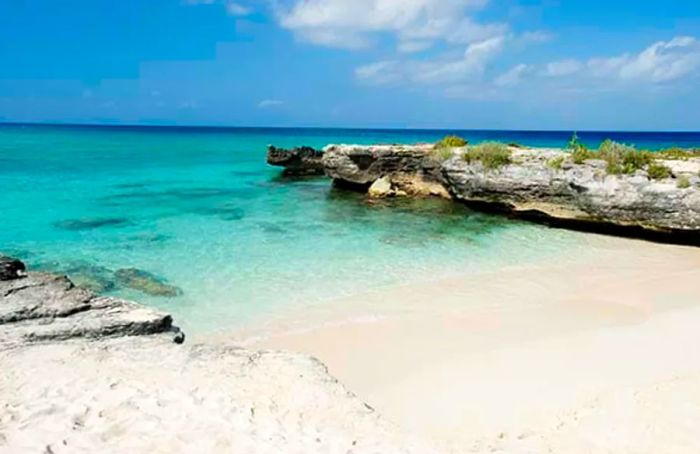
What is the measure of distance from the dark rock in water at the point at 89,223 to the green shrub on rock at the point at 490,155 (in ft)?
38.3

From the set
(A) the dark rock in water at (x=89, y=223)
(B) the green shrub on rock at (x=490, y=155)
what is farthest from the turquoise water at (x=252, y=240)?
(B) the green shrub on rock at (x=490, y=155)

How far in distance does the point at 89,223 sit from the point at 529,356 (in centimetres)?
1423

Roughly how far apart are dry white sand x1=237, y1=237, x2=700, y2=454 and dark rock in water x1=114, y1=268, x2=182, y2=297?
271 cm

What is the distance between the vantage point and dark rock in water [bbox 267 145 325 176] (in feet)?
108

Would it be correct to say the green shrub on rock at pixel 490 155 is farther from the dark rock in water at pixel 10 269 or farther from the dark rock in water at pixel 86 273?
the dark rock in water at pixel 10 269

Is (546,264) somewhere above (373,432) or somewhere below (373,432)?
below

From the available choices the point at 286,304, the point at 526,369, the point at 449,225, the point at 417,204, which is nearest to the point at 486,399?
the point at 526,369

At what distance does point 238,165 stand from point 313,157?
7.72m

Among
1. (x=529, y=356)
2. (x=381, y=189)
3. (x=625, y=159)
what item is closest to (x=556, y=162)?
(x=625, y=159)

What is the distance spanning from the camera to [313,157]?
33438 mm

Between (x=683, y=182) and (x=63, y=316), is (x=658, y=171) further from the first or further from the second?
(x=63, y=316)

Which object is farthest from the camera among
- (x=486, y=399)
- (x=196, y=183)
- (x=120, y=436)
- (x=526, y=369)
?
(x=196, y=183)

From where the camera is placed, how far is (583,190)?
1631cm

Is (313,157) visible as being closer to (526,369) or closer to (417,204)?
(417,204)
